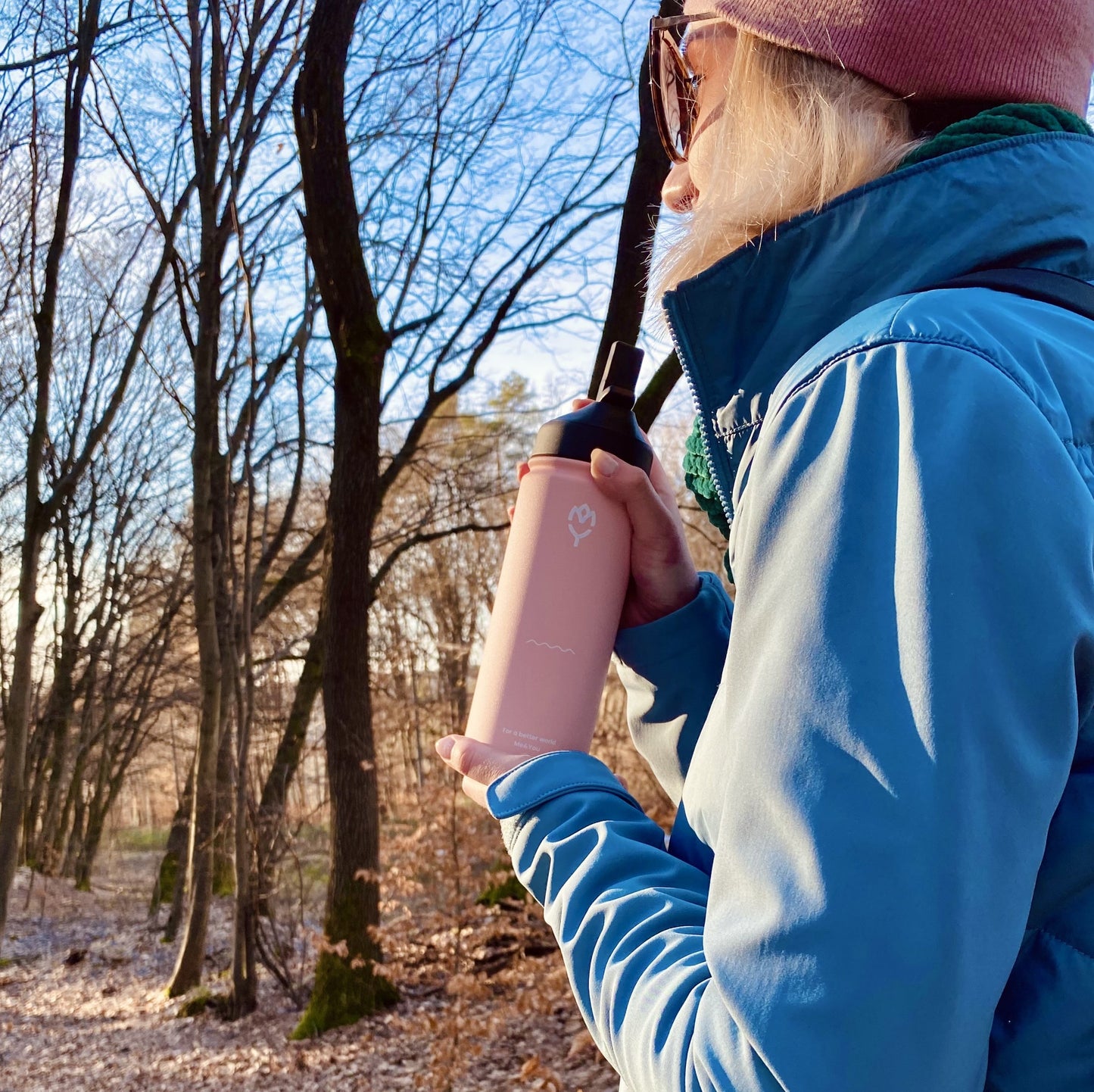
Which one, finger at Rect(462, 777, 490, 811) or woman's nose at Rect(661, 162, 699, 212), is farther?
woman's nose at Rect(661, 162, 699, 212)

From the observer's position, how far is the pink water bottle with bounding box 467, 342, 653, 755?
46.3 inches

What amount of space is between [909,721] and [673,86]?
0.92 m

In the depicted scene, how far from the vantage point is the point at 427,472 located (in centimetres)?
1241

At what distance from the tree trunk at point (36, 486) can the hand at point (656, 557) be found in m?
6.66

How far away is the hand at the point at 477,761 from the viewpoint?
105 cm

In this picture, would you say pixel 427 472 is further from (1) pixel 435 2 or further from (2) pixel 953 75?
(2) pixel 953 75

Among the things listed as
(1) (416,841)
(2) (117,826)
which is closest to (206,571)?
(1) (416,841)

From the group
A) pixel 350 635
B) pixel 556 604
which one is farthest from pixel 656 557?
pixel 350 635

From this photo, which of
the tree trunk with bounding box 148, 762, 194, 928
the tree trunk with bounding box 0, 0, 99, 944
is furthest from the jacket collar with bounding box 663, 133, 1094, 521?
the tree trunk with bounding box 148, 762, 194, 928

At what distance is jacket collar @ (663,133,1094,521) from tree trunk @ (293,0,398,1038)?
21.8ft

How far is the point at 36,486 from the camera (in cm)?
782

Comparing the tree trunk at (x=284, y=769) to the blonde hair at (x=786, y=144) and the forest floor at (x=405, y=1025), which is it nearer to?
the forest floor at (x=405, y=1025)

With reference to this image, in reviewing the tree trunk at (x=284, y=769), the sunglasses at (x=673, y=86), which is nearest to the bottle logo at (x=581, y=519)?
the sunglasses at (x=673, y=86)

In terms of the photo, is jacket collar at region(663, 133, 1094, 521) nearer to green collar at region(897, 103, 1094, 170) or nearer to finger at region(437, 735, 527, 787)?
green collar at region(897, 103, 1094, 170)
